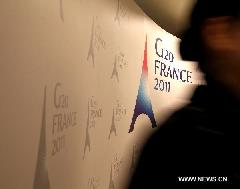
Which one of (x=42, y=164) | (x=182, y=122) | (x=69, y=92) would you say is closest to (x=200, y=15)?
(x=182, y=122)

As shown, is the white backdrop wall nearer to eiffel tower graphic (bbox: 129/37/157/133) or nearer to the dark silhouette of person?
eiffel tower graphic (bbox: 129/37/157/133)

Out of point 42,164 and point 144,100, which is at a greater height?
point 144,100

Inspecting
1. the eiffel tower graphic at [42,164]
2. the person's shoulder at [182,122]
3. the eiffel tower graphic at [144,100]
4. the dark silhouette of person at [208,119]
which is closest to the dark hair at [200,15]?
the dark silhouette of person at [208,119]

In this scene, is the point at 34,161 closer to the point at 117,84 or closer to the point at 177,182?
the point at 117,84

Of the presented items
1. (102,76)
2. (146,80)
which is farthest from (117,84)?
(146,80)

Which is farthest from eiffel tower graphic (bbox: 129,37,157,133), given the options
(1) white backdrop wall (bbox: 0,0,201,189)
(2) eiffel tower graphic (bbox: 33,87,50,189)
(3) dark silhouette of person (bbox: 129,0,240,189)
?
(2) eiffel tower graphic (bbox: 33,87,50,189)

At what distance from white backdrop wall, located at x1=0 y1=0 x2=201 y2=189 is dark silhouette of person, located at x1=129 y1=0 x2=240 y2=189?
0.17 metres

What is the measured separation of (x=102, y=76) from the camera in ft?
3.44

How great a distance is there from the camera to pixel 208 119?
1.33 metres

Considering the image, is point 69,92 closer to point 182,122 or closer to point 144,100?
point 182,122

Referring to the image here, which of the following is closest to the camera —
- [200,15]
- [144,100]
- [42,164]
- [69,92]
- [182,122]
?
[42,164]

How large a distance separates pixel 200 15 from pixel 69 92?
1.88 feet

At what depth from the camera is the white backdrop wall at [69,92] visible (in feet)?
1.67

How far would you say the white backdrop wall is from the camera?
508 mm
